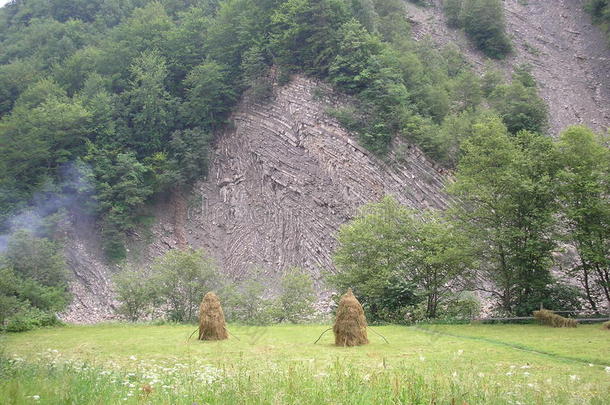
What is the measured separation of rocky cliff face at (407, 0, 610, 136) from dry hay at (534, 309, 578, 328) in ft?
79.4

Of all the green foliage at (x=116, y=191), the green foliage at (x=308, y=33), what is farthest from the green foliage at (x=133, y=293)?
the green foliage at (x=308, y=33)

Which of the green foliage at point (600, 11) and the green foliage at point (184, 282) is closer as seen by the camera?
the green foliage at point (184, 282)

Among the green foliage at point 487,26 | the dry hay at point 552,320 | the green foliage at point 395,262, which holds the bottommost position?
the dry hay at point 552,320

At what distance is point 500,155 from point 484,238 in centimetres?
383

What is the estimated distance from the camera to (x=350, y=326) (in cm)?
1290

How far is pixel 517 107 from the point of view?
109ft

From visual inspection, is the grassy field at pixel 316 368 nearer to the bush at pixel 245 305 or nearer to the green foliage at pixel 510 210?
the green foliage at pixel 510 210

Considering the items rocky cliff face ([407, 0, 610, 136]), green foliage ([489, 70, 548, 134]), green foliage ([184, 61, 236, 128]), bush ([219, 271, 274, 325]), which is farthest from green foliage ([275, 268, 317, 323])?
rocky cliff face ([407, 0, 610, 136])

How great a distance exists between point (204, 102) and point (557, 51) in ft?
121

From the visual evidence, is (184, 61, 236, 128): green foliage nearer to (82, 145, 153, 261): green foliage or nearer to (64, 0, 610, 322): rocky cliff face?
(64, 0, 610, 322): rocky cliff face

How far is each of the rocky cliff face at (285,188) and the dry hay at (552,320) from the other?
12891mm

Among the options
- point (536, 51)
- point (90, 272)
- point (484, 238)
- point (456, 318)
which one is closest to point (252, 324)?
point (456, 318)

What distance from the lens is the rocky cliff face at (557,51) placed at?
41.2 m

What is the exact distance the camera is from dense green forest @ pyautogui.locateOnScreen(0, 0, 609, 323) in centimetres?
3069
